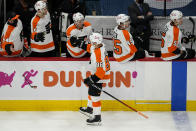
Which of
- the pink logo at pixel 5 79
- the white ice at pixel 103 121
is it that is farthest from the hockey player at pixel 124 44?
the pink logo at pixel 5 79

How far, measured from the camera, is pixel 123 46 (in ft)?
23.3

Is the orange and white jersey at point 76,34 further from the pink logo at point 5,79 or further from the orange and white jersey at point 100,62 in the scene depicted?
the pink logo at point 5,79

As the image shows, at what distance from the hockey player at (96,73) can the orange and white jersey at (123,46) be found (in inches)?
20.2

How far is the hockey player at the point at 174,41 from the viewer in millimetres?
7086

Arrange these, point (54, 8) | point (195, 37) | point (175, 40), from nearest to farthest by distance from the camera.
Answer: point (175, 40)
point (195, 37)
point (54, 8)

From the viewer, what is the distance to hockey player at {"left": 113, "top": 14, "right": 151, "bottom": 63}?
6.96 m

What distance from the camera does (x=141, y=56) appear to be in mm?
7230

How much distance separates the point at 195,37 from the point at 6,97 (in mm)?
3433

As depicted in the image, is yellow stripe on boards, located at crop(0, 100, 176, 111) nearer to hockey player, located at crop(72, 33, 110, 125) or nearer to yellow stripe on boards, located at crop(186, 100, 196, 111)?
yellow stripe on boards, located at crop(186, 100, 196, 111)

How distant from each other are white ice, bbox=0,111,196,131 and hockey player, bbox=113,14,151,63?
87 cm

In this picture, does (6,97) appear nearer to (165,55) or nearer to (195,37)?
(165,55)

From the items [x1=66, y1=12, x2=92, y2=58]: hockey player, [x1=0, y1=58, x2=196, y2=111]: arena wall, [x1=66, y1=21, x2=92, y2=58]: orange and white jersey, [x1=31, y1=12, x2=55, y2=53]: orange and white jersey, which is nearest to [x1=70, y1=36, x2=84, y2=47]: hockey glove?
[x1=66, y1=12, x2=92, y2=58]: hockey player

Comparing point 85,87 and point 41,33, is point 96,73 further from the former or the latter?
point 41,33

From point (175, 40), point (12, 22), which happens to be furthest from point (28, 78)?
point (175, 40)
